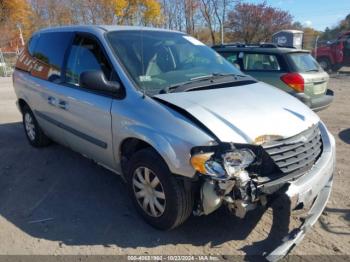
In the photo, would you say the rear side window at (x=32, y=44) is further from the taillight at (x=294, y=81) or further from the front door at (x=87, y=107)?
the taillight at (x=294, y=81)

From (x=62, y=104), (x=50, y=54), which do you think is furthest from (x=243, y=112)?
(x=50, y=54)

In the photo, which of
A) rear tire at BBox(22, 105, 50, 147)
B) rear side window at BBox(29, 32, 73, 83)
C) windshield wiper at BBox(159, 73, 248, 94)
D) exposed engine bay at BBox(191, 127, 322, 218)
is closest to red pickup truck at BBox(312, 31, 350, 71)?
windshield wiper at BBox(159, 73, 248, 94)

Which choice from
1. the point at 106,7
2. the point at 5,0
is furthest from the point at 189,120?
the point at 5,0

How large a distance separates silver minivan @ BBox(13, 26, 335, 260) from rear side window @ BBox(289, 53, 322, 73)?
307cm

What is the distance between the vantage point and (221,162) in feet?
8.38

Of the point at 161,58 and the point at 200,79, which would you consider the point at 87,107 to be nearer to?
the point at 161,58

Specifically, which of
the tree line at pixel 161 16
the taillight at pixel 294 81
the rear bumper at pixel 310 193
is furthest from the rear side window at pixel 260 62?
the tree line at pixel 161 16

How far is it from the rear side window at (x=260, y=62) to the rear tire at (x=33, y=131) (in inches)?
175

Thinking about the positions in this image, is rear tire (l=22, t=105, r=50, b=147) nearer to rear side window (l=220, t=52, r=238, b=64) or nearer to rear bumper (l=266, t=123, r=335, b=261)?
rear bumper (l=266, t=123, r=335, b=261)

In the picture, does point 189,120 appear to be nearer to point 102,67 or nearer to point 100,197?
point 102,67

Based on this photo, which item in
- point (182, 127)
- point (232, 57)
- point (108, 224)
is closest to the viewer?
point (182, 127)

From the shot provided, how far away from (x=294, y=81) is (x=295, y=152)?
394 cm

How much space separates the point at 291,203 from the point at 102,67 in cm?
231

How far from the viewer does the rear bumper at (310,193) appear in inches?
101
